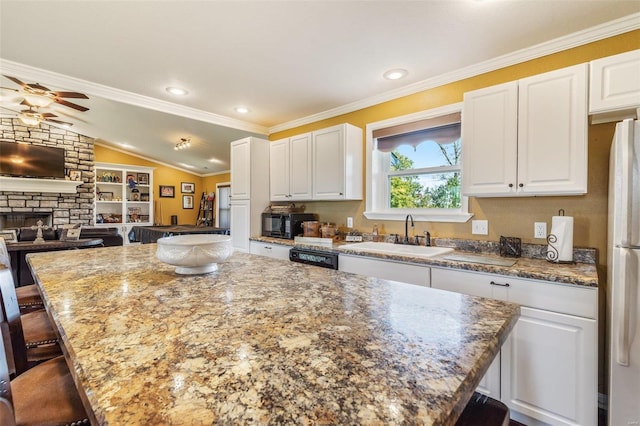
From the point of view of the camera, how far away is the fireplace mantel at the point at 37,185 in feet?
19.9

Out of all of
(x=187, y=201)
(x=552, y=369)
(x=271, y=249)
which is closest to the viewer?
(x=552, y=369)

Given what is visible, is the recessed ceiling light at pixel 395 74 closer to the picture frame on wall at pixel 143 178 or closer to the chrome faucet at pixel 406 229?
the chrome faucet at pixel 406 229

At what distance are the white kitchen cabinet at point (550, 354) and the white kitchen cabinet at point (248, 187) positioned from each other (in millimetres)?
2644

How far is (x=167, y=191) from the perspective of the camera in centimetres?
892

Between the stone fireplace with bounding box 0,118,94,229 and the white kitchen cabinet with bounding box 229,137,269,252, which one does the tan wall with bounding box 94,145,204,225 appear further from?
the white kitchen cabinet with bounding box 229,137,269,252

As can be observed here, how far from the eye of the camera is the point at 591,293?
149cm

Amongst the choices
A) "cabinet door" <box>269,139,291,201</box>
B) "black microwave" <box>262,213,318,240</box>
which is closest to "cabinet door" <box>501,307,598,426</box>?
"black microwave" <box>262,213,318,240</box>

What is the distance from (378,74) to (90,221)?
7570 mm

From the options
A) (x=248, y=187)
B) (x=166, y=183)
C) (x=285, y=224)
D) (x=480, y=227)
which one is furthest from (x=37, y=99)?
(x=166, y=183)

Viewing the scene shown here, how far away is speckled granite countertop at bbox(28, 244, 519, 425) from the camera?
464 mm

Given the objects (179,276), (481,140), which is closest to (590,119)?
(481,140)

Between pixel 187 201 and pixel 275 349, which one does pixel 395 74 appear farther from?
pixel 187 201

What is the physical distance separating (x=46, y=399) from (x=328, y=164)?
2.70 m

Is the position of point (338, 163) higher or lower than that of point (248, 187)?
higher
